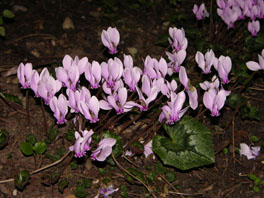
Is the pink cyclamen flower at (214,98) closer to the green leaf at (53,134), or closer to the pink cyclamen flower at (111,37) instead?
the pink cyclamen flower at (111,37)

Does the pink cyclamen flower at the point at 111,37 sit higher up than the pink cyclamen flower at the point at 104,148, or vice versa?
the pink cyclamen flower at the point at 111,37

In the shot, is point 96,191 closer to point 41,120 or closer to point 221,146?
point 41,120

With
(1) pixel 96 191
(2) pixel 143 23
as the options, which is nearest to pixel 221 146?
(1) pixel 96 191

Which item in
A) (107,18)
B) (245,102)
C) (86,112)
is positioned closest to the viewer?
(86,112)

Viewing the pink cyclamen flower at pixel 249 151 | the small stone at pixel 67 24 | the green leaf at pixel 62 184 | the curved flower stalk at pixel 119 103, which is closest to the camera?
the curved flower stalk at pixel 119 103

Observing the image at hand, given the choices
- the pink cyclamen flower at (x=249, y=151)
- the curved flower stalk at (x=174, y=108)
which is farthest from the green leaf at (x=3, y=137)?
the pink cyclamen flower at (x=249, y=151)

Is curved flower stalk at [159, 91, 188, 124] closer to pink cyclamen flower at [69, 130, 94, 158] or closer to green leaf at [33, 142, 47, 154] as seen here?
pink cyclamen flower at [69, 130, 94, 158]

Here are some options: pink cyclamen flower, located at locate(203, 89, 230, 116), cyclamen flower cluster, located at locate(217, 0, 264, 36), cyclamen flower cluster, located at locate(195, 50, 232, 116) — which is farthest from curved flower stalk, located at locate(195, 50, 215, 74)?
cyclamen flower cluster, located at locate(217, 0, 264, 36)
